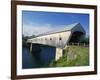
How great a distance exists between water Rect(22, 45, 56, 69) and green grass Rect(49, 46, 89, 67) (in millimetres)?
67

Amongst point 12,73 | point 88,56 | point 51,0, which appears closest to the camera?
point 12,73

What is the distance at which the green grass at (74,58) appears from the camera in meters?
1.95

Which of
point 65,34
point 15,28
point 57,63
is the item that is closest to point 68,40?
point 65,34

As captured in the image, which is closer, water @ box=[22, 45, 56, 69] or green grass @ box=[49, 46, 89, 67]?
water @ box=[22, 45, 56, 69]

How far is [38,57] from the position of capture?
6.16ft

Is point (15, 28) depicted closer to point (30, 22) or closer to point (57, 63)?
point (30, 22)

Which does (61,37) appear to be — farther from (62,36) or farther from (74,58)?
(74,58)

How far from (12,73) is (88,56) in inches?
31.1

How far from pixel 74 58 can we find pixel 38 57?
373 mm

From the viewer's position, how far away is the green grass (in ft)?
6.38

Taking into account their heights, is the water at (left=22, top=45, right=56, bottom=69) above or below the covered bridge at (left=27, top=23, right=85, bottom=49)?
below

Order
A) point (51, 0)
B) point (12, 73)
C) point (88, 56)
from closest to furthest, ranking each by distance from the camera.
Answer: point (12, 73)
point (51, 0)
point (88, 56)

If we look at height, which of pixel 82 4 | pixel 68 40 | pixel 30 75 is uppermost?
pixel 82 4

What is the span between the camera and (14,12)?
1790 millimetres
